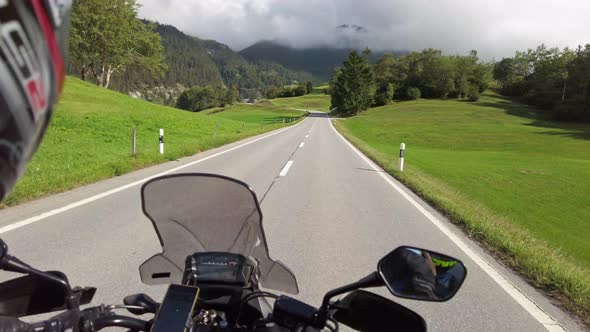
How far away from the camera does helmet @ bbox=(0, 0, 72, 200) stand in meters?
0.81

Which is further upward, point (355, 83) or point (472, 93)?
point (355, 83)

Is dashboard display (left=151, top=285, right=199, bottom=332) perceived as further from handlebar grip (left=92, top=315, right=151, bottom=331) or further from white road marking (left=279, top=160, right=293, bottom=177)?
white road marking (left=279, top=160, right=293, bottom=177)

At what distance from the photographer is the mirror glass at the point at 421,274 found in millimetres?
1375

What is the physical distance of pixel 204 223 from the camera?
2.07 m

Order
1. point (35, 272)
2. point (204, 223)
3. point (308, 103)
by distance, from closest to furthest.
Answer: point (35, 272) < point (204, 223) < point (308, 103)

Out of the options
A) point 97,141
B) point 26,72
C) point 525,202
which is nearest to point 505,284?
point 26,72

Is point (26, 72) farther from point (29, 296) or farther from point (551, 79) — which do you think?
point (551, 79)

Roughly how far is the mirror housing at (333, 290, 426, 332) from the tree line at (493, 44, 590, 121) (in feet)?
277

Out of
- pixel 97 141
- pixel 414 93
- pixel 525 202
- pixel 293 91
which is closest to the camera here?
pixel 525 202

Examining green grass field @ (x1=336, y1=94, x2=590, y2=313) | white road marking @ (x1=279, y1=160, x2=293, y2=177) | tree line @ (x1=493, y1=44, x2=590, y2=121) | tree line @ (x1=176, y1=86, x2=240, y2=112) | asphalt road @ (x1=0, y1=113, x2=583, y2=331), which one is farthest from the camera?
tree line @ (x1=176, y1=86, x2=240, y2=112)

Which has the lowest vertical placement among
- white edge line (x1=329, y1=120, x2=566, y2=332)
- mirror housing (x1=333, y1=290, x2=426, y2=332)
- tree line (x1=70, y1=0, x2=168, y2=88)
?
white edge line (x1=329, y1=120, x2=566, y2=332)

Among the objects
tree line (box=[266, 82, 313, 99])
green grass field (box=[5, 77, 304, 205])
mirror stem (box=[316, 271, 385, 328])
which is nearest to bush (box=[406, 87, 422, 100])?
tree line (box=[266, 82, 313, 99])

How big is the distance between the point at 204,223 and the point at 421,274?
112 centimetres

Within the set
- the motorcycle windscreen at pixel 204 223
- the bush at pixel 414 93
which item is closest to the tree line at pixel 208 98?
the bush at pixel 414 93
